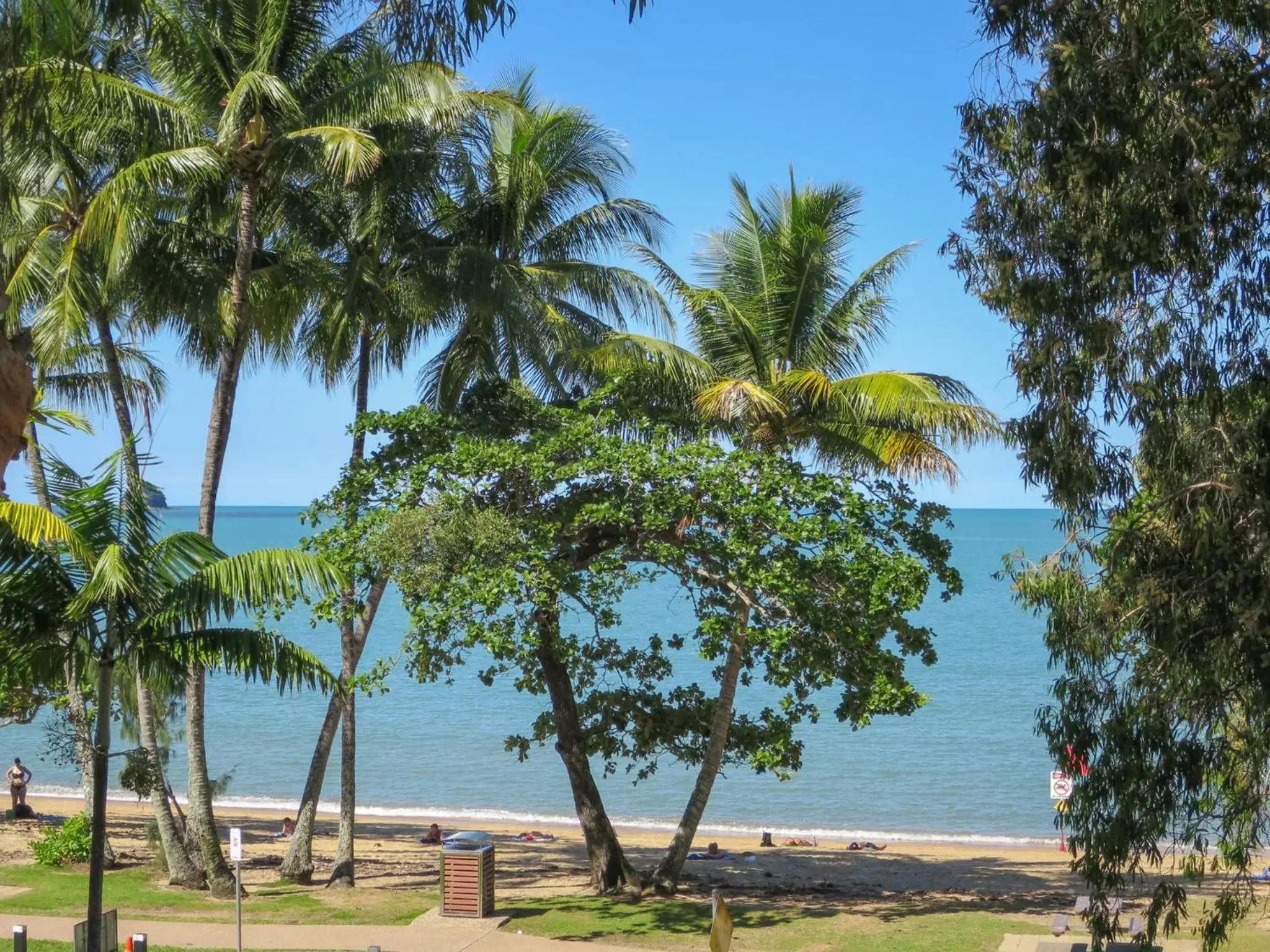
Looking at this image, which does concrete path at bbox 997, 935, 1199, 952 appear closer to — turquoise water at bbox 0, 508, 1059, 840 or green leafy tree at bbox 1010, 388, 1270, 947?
green leafy tree at bbox 1010, 388, 1270, 947

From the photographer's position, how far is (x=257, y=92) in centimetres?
1739

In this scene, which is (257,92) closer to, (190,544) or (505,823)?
(190,544)

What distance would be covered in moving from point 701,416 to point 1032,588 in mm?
5754

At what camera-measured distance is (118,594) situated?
12453mm

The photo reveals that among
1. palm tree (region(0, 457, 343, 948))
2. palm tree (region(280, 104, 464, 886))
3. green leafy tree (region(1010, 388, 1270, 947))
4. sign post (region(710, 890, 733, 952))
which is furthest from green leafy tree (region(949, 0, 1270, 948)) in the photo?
palm tree (region(280, 104, 464, 886))

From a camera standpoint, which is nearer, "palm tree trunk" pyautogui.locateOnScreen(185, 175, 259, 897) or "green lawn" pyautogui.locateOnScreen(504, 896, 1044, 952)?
"green lawn" pyautogui.locateOnScreen(504, 896, 1044, 952)

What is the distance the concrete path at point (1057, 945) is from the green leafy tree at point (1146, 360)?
382 centimetres

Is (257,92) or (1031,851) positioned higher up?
(257,92)

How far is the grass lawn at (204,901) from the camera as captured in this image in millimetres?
16844

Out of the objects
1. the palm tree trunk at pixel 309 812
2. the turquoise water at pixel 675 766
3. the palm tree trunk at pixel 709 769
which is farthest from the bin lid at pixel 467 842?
the turquoise water at pixel 675 766

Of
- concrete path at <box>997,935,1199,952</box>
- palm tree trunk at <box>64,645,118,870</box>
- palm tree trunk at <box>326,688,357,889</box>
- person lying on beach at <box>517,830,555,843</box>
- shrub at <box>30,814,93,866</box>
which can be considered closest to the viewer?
concrete path at <box>997,935,1199,952</box>

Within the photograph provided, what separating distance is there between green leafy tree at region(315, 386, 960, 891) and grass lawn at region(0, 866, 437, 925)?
3.17 metres

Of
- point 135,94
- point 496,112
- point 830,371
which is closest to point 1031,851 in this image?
point 830,371

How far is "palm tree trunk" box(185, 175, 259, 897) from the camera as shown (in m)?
18.0
